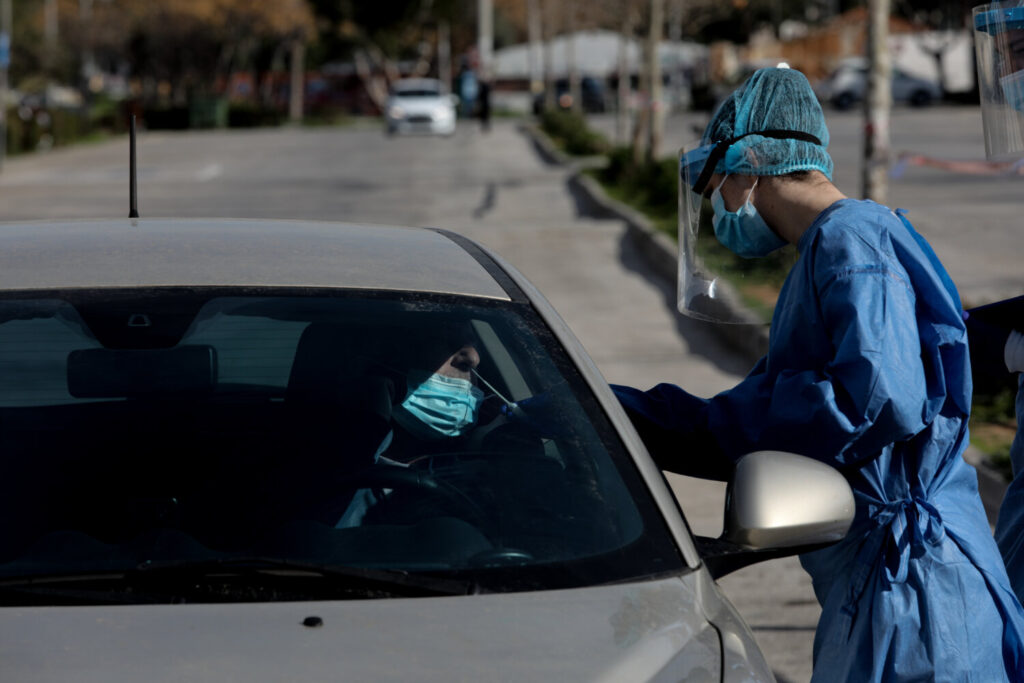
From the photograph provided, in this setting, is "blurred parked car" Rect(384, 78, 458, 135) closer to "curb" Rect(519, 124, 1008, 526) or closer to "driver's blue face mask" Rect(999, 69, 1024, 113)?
"curb" Rect(519, 124, 1008, 526)

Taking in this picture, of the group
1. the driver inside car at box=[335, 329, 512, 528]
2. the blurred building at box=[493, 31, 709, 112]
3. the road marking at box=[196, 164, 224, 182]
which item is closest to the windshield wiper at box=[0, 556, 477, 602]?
the driver inside car at box=[335, 329, 512, 528]

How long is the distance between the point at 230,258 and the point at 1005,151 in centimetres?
153

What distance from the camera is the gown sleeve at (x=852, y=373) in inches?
92.5

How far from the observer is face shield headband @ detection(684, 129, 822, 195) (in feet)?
8.89

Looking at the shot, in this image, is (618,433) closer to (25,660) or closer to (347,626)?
(347,626)

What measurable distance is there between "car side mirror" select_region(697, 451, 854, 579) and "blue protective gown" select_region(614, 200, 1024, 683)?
7 centimetres

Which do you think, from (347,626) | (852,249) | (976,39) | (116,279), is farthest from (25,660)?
(976,39)

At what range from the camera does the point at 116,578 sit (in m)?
2.25

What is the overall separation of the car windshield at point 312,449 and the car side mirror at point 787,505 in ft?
0.46

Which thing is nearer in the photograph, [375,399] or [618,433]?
[618,433]

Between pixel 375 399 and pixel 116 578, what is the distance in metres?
0.76

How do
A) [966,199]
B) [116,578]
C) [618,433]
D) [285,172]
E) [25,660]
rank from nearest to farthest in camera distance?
[25,660] < [116,578] < [618,433] < [966,199] < [285,172]

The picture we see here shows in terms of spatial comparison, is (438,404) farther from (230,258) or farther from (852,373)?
(852,373)

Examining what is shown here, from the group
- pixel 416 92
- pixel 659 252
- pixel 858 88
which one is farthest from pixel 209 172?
pixel 858 88
